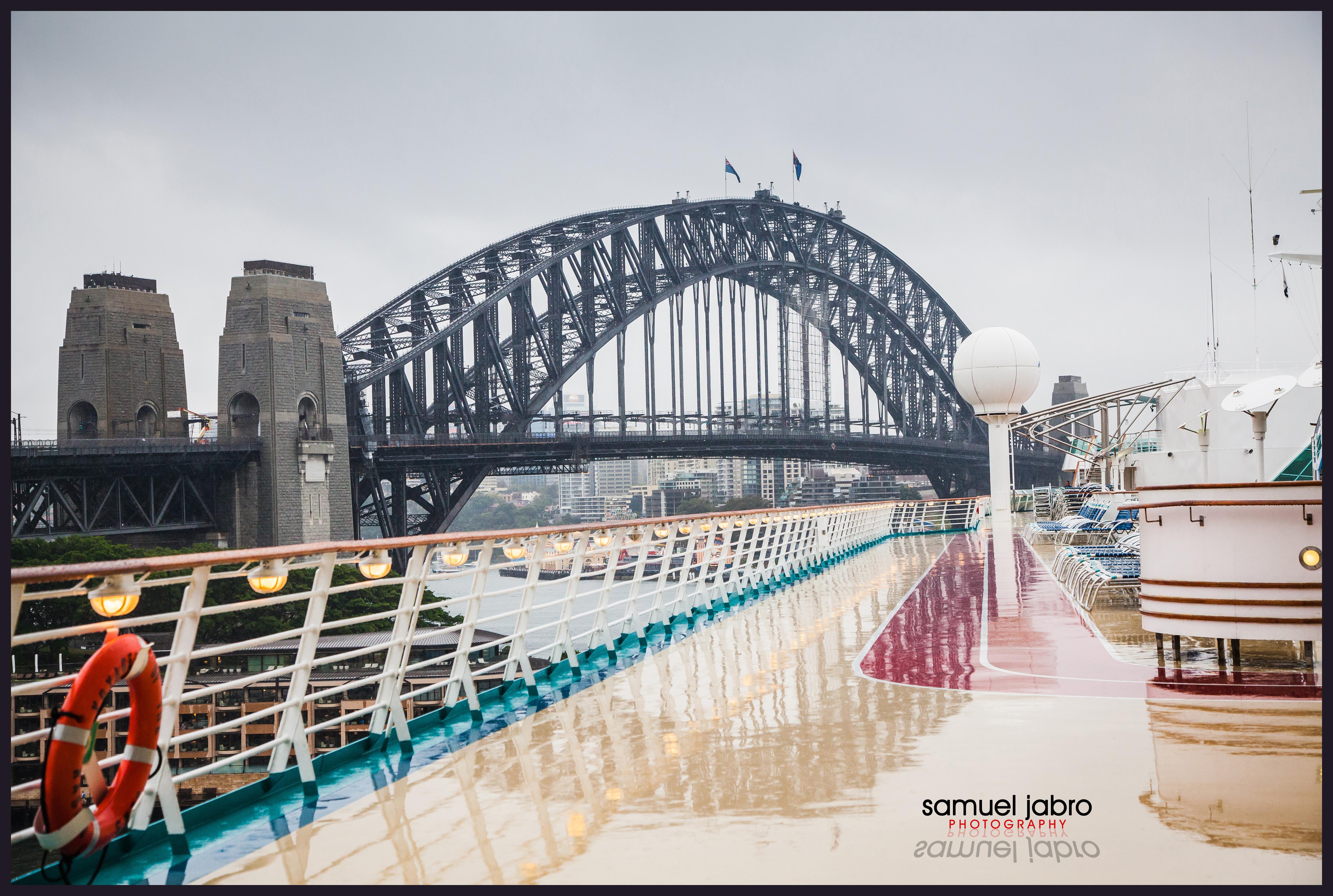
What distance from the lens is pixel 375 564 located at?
5.09 meters

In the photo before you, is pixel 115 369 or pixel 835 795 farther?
pixel 115 369

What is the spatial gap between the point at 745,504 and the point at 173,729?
64866mm

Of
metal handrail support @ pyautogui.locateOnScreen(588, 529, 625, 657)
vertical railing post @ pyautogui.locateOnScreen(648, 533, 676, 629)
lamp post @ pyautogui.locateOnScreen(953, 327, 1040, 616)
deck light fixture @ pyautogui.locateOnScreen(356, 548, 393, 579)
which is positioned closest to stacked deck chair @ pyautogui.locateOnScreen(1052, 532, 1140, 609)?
lamp post @ pyautogui.locateOnScreen(953, 327, 1040, 616)

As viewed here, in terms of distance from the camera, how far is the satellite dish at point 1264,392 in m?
11.3

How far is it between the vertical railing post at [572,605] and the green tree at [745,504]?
57812 millimetres

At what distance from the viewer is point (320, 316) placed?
54.7m

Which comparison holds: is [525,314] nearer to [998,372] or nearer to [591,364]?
[591,364]

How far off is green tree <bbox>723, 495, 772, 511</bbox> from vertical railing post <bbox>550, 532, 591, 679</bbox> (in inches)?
2276

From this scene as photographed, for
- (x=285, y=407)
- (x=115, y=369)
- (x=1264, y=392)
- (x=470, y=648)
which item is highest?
(x=115, y=369)

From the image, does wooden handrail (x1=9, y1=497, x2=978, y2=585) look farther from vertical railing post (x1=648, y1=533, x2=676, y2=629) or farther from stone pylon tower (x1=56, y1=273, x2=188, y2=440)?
stone pylon tower (x1=56, y1=273, x2=188, y2=440)

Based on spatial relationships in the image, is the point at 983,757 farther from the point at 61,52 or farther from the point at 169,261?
the point at 169,261

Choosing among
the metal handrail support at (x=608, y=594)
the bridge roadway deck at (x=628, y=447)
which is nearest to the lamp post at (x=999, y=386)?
the metal handrail support at (x=608, y=594)

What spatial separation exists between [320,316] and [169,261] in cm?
4135

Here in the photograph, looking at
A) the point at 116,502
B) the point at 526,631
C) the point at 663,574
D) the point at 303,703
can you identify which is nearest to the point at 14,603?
the point at 303,703
